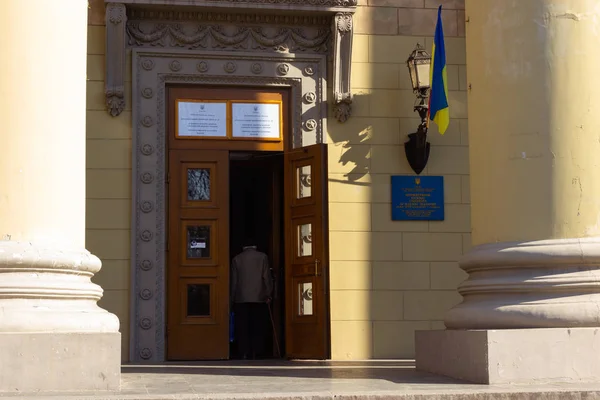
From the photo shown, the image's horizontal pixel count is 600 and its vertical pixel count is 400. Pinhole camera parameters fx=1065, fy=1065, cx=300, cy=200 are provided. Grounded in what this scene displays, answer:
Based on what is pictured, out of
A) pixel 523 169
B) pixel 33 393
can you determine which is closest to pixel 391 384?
pixel 523 169

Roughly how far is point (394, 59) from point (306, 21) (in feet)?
3.87

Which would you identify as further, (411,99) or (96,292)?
(411,99)

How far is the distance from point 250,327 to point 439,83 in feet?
13.4

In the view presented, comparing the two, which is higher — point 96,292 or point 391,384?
point 96,292

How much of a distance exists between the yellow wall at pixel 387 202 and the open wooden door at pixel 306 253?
24 cm

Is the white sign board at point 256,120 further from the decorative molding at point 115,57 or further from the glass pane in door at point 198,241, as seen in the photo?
the decorative molding at point 115,57

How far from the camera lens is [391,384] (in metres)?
6.98

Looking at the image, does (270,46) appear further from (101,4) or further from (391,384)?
(391,384)

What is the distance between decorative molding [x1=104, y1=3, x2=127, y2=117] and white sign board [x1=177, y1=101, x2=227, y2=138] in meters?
0.79

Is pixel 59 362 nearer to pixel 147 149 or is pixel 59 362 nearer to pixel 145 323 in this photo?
pixel 145 323

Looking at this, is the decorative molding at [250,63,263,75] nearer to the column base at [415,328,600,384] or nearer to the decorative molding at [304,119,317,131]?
the decorative molding at [304,119,317,131]

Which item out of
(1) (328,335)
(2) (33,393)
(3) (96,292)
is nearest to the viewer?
(2) (33,393)

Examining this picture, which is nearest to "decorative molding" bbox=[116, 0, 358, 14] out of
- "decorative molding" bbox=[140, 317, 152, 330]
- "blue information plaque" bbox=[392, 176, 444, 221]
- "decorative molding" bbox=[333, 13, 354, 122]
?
"decorative molding" bbox=[333, 13, 354, 122]

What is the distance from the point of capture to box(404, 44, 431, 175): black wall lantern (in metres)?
12.6
